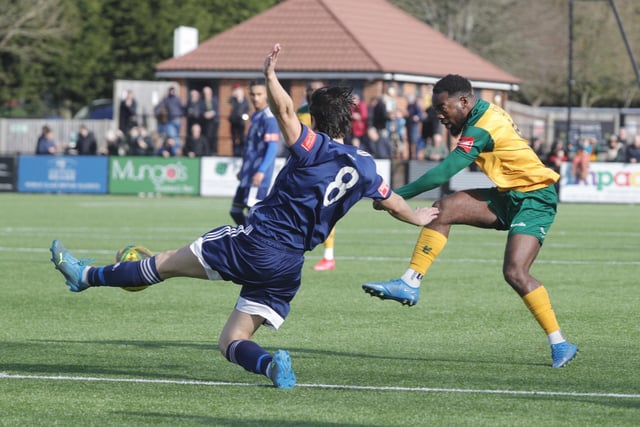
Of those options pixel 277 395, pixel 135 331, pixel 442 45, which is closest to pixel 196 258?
pixel 277 395

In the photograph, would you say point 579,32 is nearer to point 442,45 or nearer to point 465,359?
point 442,45

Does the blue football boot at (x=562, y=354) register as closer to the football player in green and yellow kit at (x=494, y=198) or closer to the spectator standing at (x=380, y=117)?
the football player in green and yellow kit at (x=494, y=198)

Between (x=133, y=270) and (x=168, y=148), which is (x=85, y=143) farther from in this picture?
(x=133, y=270)

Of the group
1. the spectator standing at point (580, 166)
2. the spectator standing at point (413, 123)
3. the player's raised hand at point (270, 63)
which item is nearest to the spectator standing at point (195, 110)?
the spectator standing at point (413, 123)

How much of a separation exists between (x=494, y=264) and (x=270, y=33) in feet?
108

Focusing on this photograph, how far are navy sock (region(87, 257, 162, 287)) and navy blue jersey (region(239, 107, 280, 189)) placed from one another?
22.7 feet

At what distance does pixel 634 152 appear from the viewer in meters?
32.0

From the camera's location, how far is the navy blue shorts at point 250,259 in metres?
7.07

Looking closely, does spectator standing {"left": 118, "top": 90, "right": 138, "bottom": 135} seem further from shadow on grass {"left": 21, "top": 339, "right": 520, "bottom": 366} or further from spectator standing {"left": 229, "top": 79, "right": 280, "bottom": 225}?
shadow on grass {"left": 21, "top": 339, "right": 520, "bottom": 366}

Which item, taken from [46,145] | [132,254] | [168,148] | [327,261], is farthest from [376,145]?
[132,254]

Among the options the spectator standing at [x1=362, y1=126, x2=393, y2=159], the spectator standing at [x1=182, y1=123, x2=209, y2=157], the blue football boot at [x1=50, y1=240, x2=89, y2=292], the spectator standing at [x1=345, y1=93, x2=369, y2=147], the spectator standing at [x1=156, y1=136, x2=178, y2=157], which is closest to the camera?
the blue football boot at [x1=50, y1=240, x2=89, y2=292]

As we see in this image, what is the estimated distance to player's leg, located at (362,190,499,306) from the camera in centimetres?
861

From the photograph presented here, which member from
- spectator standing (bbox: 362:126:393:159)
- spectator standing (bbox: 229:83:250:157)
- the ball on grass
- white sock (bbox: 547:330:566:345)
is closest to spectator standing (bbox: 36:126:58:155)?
spectator standing (bbox: 229:83:250:157)

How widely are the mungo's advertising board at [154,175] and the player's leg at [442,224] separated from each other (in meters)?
24.4
